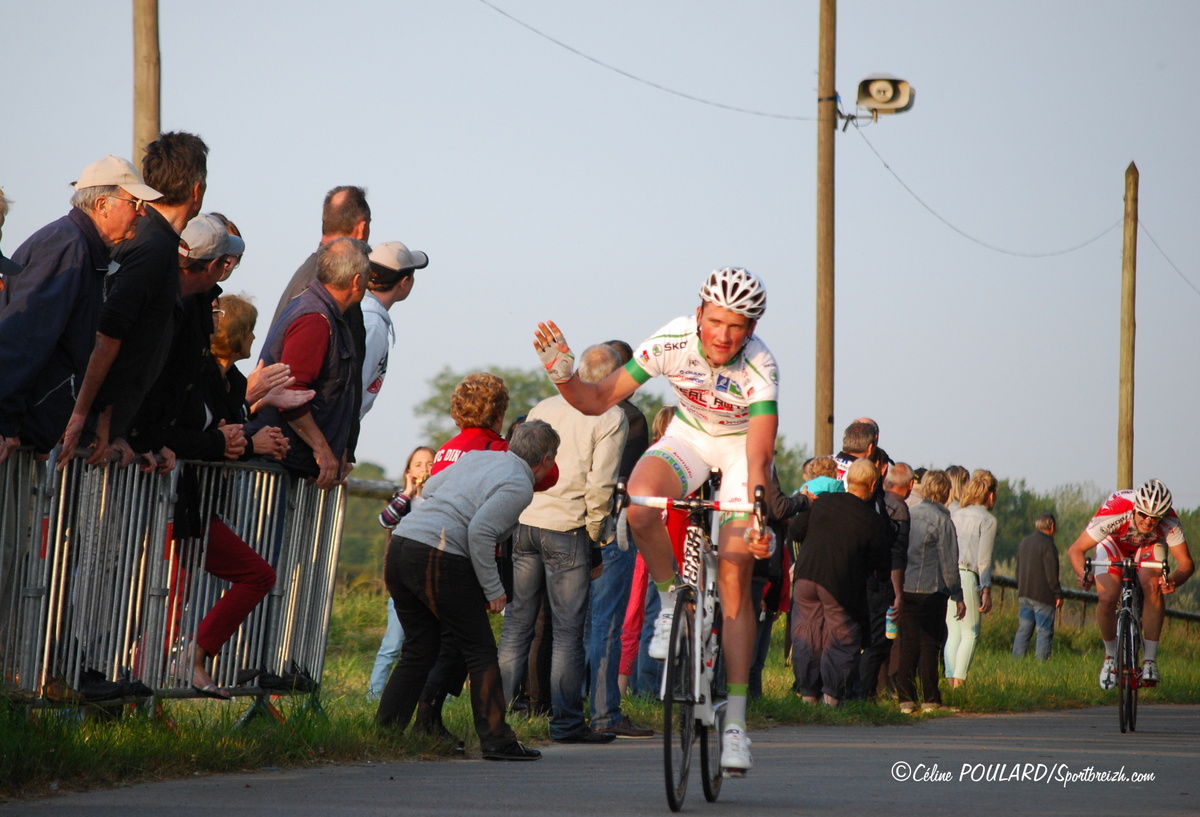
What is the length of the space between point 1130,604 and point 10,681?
9.11 m

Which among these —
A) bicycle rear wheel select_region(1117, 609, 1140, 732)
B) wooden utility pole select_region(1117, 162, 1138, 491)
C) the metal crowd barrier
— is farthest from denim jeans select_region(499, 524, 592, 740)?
wooden utility pole select_region(1117, 162, 1138, 491)

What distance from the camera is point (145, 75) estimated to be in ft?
40.3

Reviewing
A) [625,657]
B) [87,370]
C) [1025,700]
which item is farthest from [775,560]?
[87,370]

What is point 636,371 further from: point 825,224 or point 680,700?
point 825,224

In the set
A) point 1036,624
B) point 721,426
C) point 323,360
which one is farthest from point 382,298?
point 1036,624

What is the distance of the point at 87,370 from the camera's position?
6375mm

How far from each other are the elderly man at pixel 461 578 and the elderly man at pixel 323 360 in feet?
2.09

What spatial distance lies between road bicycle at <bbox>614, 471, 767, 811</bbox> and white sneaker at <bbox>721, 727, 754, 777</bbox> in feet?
0.24

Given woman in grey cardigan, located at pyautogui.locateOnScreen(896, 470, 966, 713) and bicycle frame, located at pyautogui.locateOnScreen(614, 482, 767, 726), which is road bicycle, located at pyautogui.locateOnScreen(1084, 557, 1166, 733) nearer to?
woman in grey cardigan, located at pyautogui.locateOnScreen(896, 470, 966, 713)

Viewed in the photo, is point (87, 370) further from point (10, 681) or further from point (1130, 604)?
point (1130, 604)

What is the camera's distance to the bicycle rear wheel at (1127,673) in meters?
11.7

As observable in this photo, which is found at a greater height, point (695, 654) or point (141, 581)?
point (141, 581)

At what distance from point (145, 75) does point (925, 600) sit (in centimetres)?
815

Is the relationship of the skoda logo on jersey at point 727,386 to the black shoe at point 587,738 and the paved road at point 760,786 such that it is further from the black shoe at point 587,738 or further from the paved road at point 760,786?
the black shoe at point 587,738
